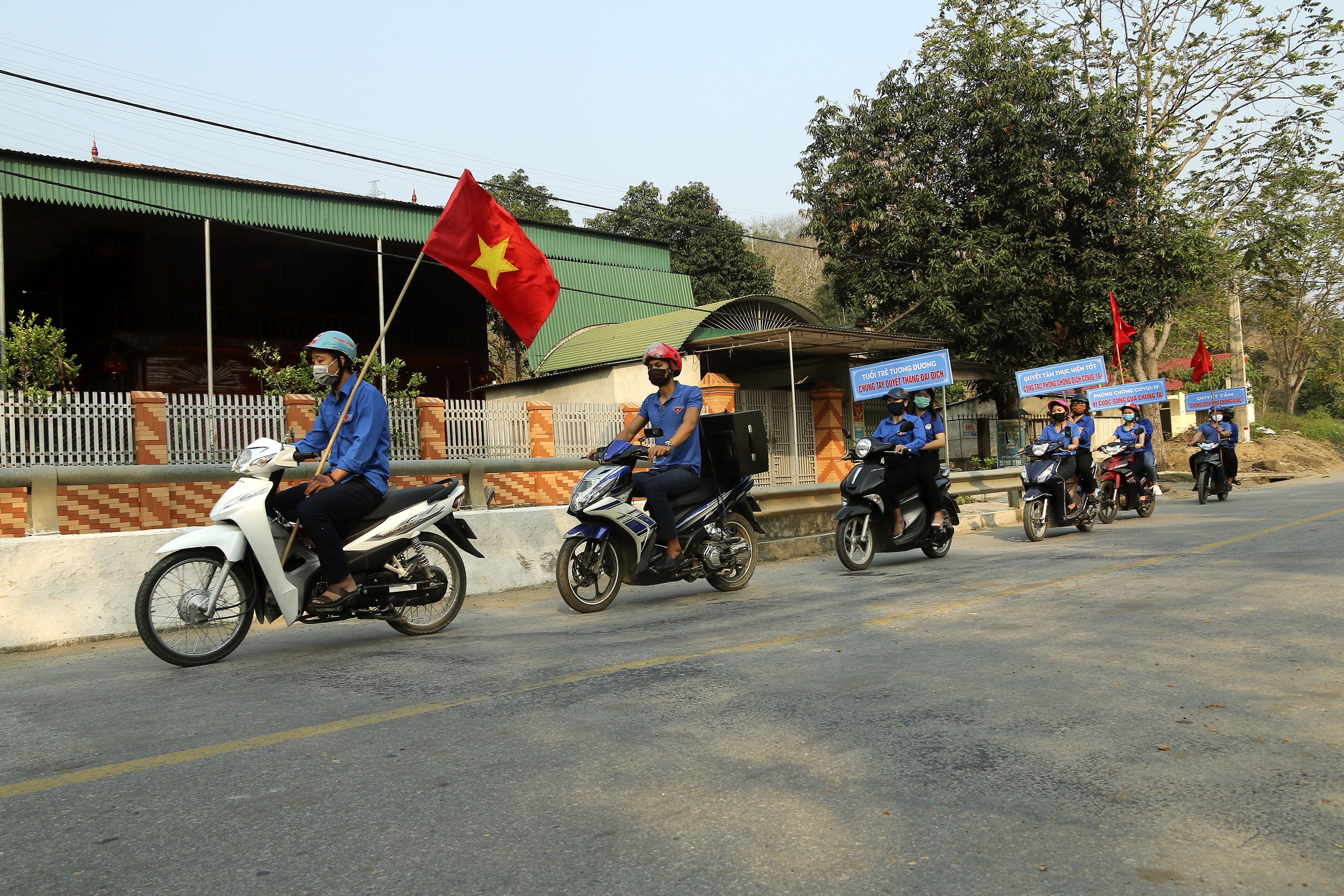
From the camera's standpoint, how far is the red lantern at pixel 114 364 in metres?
22.6

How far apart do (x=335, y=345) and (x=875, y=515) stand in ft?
18.2

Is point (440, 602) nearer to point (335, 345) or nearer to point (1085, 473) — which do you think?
point (335, 345)

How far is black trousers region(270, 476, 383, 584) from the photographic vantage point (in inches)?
221

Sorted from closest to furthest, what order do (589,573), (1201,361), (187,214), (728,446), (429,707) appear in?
(429,707), (589,573), (728,446), (187,214), (1201,361)

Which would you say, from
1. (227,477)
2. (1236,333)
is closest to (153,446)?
(227,477)

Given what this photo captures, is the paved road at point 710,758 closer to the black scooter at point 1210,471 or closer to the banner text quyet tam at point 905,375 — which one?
the banner text quyet tam at point 905,375

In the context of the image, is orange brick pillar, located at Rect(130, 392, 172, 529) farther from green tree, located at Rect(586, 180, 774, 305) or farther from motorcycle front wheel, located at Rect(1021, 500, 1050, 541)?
green tree, located at Rect(586, 180, 774, 305)

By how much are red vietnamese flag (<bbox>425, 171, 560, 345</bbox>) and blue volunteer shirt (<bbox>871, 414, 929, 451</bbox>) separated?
347cm

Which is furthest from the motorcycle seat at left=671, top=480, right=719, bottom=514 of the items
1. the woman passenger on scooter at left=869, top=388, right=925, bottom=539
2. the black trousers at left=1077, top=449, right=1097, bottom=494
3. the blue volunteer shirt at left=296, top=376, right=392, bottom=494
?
the black trousers at left=1077, top=449, right=1097, bottom=494

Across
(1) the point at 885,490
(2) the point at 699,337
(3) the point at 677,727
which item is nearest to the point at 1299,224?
(2) the point at 699,337

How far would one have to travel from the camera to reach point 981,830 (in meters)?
2.71

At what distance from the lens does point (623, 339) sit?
920 inches

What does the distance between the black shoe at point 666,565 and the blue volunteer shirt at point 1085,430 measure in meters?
6.96

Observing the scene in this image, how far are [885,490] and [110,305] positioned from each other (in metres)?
20.8
